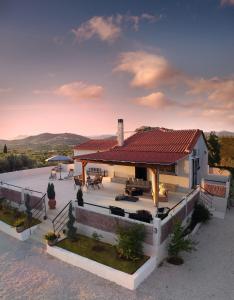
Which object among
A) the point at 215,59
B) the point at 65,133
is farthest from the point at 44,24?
the point at 65,133

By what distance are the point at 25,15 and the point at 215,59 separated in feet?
65.7

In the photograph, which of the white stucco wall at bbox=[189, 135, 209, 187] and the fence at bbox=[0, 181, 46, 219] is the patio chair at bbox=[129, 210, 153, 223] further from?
the white stucco wall at bbox=[189, 135, 209, 187]

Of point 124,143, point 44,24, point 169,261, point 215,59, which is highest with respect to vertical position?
point 44,24

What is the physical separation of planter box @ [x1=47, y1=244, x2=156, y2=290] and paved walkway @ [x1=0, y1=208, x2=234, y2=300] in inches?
8.9

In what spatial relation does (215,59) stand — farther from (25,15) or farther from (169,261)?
(169,261)

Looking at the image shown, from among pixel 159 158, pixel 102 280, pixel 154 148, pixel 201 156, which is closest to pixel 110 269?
pixel 102 280

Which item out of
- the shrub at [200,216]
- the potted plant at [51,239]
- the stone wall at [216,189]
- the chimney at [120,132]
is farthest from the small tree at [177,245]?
the chimney at [120,132]

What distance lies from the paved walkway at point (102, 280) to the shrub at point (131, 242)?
3.95ft

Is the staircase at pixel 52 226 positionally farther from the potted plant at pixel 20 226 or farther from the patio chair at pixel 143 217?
the patio chair at pixel 143 217

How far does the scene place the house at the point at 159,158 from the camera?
52.2ft

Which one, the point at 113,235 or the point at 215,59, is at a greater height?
the point at 215,59

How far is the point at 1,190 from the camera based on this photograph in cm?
1950

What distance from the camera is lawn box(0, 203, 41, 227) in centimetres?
1504

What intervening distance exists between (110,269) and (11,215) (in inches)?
398
